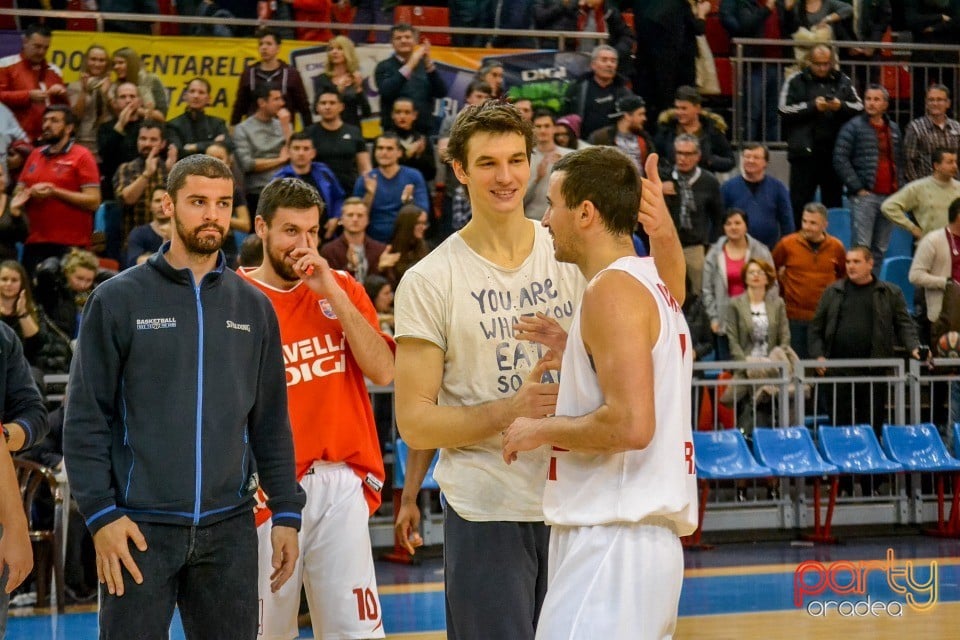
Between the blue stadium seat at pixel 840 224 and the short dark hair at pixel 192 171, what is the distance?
1179 centimetres

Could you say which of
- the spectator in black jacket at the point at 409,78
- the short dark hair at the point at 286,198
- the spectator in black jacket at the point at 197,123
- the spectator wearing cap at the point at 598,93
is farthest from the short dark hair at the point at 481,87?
the short dark hair at the point at 286,198

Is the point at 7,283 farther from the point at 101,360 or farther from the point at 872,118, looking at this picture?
the point at 872,118

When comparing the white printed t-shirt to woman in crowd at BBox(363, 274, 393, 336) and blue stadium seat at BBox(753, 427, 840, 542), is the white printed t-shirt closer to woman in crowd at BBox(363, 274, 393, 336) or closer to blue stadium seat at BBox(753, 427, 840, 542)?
woman in crowd at BBox(363, 274, 393, 336)

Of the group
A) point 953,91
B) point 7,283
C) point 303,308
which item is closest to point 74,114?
point 7,283

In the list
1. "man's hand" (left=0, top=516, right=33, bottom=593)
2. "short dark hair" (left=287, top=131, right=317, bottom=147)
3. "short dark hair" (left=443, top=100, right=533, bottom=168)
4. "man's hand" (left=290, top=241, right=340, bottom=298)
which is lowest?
"man's hand" (left=0, top=516, right=33, bottom=593)

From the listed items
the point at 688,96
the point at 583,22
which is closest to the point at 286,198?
the point at 688,96

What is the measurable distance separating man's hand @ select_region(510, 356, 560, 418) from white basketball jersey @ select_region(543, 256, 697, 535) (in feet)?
0.45

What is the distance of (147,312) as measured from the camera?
170 inches

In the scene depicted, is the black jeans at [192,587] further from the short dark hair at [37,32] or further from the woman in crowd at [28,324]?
the short dark hair at [37,32]

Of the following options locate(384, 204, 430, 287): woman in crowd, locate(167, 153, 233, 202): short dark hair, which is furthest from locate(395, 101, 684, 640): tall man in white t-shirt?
locate(384, 204, 430, 287): woman in crowd

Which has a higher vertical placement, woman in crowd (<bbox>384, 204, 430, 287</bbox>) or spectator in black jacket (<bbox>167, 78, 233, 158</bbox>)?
spectator in black jacket (<bbox>167, 78, 233, 158</bbox>)

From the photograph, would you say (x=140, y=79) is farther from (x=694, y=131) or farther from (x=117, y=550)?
(x=117, y=550)

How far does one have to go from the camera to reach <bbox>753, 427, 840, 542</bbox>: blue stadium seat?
1116 cm

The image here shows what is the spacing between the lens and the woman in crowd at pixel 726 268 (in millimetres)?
12297
